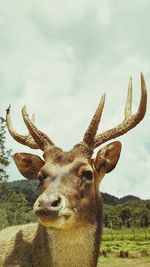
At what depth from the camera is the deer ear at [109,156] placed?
879cm

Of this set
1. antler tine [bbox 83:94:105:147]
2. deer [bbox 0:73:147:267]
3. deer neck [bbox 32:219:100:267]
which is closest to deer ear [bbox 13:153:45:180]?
deer [bbox 0:73:147:267]

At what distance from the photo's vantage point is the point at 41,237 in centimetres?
812

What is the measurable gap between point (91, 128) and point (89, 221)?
65.5 inches

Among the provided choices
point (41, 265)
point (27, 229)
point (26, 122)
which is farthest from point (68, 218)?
point (26, 122)

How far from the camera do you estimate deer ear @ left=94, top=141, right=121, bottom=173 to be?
8789 mm

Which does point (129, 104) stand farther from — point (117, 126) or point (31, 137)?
point (31, 137)

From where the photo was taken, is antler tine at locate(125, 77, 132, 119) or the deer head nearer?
the deer head

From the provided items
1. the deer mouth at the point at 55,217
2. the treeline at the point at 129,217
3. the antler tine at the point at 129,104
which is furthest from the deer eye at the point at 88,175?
the treeline at the point at 129,217

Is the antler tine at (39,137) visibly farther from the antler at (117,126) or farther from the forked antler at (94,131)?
the antler at (117,126)

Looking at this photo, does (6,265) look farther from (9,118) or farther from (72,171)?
(9,118)

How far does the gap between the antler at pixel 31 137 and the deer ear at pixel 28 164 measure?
267mm

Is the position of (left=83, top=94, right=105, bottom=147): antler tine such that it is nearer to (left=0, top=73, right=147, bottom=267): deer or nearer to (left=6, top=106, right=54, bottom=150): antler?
(left=0, top=73, right=147, bottom=267): deer

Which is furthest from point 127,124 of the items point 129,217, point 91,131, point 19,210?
point 129,217

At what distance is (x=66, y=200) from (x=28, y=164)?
190cm
